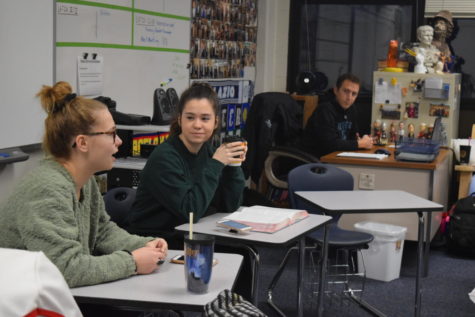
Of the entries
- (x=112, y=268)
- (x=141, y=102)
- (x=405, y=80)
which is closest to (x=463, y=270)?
(x=405, y=80)

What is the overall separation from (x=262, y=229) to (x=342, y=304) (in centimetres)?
166

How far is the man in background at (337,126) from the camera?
5.52 m

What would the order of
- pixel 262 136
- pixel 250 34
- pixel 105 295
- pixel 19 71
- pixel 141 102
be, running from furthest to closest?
1. pixel 250 34
2. pixel 262 136
3. pixel 141 102
4. pixel 19 71
5. pixel 105 295

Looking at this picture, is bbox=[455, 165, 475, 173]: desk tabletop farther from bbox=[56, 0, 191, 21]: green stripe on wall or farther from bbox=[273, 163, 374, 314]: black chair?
bbox=[56, 0, 191, 21]: green stripe on wall

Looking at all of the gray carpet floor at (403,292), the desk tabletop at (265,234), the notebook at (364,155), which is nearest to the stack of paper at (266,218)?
the desk tabletop at (265,234)

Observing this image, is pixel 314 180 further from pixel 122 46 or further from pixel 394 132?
pixel 394 132

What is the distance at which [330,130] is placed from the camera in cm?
555

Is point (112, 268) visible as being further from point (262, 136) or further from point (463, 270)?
point (262, 136)

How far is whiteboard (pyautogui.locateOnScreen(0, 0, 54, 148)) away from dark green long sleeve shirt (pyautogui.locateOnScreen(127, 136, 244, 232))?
103 cm

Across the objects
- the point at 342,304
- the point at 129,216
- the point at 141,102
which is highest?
the point at 141,102

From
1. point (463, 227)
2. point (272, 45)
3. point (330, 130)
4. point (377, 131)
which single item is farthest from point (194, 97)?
point (272, 45)

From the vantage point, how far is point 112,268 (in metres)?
2.08

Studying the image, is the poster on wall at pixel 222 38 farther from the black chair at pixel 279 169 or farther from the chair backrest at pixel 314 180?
the chair backrest at pixel 314 180

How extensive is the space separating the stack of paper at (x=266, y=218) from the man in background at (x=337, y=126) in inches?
101
